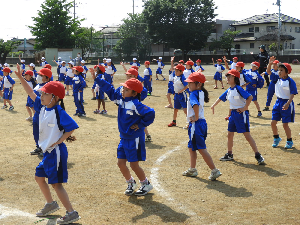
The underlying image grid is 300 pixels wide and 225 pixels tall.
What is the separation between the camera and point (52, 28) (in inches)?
2557

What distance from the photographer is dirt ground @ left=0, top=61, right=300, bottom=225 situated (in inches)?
211

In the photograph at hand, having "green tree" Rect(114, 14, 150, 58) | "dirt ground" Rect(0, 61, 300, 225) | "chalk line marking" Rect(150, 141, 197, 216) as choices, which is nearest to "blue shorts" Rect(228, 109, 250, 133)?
"dirt ground" Rect(0, 61, 300, 225)

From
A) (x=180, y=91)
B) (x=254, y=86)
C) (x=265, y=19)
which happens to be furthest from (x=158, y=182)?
(x=265, y=19)

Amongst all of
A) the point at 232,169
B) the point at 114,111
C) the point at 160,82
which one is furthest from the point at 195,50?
the point at 232,169

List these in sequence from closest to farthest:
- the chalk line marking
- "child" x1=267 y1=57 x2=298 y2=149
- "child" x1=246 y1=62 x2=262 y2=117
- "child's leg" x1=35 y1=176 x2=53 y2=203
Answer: "child's leg" x1=35 y1=176 x2=53 y2=203 → the chalk line marking → "child" x1=267 y1=57 x2=298 y2=149 → "child" x1=246 y1=62 x2=262 y2=117

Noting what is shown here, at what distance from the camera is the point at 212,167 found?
6.92 meters

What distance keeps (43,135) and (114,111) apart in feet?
38.2

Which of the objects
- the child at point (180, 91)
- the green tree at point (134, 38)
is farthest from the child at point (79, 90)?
the green tree at point (134, 38)

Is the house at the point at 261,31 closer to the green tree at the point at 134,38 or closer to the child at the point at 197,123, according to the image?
the green tree at the point at 134,38

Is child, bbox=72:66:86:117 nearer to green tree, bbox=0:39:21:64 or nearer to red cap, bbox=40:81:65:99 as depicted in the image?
red cap, bbox=40:81:65:99

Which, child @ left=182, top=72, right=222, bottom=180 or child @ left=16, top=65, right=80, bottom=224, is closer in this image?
child @ left=16, top=65, right=80, bottom=224

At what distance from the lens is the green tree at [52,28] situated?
6506 centimetres

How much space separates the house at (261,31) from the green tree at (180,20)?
29.5 feet

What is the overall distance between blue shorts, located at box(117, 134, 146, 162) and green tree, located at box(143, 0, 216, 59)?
57.8 m
